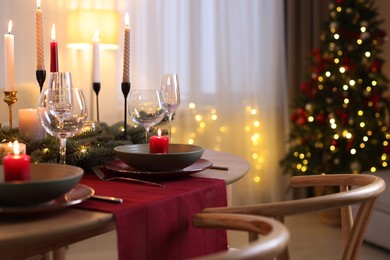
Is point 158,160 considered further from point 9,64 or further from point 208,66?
point 208,66

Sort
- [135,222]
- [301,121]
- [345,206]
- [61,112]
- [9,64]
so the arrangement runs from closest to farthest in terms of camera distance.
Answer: [135,222]
[345,206]
[61,112]
[9,64]
[301,121]

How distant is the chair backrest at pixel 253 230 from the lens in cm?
82

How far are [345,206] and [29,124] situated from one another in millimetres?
907

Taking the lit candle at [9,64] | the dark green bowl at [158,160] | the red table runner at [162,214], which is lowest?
the red table runner at [162,214]

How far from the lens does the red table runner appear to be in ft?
3.65

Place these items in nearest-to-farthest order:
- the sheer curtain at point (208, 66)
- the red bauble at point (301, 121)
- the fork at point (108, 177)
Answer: the fork at point (108, 177) → the sheer curtain at point (208, 66) → the red bauble at point (301, 121)

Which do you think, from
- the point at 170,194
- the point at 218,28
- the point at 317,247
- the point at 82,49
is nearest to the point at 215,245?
the point at 170,194

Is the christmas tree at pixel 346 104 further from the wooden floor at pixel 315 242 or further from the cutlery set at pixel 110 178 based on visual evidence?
the cutlery set at pixel 110 178

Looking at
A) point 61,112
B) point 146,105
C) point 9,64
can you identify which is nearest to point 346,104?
point 146,105

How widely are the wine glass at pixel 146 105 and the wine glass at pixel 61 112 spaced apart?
305 mm

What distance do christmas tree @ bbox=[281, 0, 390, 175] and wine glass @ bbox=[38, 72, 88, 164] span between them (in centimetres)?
286

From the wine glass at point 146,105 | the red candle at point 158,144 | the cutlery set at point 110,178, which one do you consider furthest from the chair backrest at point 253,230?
the wine glass at point 146,105

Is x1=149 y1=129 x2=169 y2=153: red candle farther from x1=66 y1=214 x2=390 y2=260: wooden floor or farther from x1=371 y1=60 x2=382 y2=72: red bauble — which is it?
x1=371 y1=60 x2=382 y2=72: red bauble

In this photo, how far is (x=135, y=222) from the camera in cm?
112
